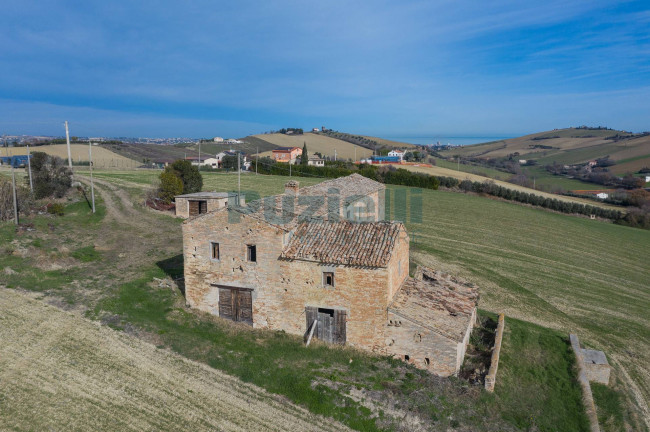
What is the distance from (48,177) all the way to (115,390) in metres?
35.9

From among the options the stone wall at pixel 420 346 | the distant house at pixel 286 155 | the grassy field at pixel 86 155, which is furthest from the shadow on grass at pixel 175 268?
the distant house at pixel 286 155

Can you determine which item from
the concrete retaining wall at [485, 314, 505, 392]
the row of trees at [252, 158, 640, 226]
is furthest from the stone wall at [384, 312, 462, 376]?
the row of trees at [252, 158, 640, 226]

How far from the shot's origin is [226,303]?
62.7 ft

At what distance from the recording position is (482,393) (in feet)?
48.5

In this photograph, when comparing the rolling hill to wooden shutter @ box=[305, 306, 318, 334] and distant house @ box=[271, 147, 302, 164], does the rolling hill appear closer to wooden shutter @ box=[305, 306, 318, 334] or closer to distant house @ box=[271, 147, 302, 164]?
distant house @ box=[271, 147, 302, 164]

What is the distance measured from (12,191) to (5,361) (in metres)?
25.8

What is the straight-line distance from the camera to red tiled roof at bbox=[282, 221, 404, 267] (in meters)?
16.7

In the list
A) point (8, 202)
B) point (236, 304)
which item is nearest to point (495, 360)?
point (236, 304)

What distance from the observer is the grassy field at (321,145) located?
119 meters

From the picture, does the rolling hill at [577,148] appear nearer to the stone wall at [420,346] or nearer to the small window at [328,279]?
the stone wall at [420,346]

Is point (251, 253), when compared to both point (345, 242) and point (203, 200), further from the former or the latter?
point (203, 200)

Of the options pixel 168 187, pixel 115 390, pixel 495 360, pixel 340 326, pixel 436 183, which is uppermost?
pixel 168 187

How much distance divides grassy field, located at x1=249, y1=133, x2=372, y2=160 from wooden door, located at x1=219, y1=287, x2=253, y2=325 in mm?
95772

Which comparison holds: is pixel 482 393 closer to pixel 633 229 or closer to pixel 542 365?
pixel 542 365
